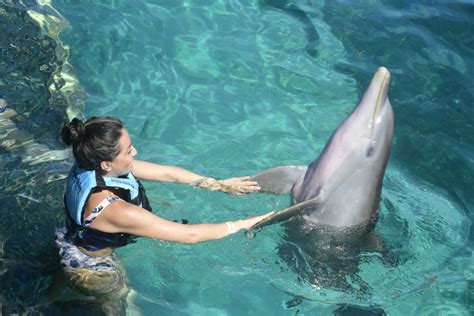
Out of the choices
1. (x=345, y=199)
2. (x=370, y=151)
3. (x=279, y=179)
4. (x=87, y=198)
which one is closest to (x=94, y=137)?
(x=87, y=198)

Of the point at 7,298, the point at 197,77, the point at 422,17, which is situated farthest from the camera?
the point at 422,17

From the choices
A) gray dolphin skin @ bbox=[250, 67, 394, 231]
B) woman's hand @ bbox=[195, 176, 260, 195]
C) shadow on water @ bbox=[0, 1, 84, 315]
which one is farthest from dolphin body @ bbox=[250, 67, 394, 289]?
shadow on water @ bbox=[0, 1, 84, 315]

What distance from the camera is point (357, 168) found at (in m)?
5.62

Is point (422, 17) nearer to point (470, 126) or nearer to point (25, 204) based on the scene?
point (470, 126)

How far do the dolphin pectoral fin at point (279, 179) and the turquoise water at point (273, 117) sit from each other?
0.17m

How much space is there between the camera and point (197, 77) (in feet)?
29.2

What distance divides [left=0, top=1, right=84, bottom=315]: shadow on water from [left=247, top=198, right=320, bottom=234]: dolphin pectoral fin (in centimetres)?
177

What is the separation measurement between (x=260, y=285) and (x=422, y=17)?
20.6ft

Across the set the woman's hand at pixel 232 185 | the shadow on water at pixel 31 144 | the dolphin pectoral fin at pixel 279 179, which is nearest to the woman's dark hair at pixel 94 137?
the shadow on water at pixel 31 144

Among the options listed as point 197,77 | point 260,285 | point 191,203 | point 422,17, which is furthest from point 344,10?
point 260,285

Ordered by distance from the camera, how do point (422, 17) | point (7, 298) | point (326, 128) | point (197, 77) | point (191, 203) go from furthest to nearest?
point (422, 17), point (197, 77), point (326, 128), point (191, 203), point (7, 298)

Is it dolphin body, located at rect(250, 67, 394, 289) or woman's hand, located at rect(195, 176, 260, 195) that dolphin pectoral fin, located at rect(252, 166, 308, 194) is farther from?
dolphin body, located at rect(250, 67, 394, 289)

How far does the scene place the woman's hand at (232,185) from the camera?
605 centimetres

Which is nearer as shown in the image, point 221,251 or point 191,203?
point 221,251
